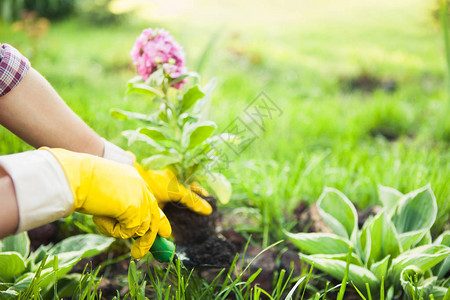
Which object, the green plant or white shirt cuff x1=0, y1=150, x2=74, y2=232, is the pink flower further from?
the green plant

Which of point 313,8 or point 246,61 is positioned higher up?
point 313,8

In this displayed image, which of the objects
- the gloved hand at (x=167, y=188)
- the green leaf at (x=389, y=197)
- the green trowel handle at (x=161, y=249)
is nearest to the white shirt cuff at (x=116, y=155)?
the gloved hand at (x=167, y=188)

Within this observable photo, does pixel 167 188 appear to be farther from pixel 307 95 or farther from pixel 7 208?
pixel 307 95

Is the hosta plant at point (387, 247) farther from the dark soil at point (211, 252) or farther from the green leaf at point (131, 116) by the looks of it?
the green leaf at point (131, 116)

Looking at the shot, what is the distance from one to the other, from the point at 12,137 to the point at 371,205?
1746mm

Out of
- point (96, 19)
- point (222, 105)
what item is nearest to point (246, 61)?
point (222, 105)

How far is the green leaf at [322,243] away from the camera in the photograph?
52.0 inches

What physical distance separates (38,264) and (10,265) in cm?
10

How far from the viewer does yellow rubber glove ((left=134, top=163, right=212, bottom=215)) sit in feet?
4.24

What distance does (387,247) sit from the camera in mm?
1299

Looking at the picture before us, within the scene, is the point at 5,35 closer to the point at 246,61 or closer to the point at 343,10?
the point at 246,61

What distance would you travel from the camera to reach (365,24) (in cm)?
700

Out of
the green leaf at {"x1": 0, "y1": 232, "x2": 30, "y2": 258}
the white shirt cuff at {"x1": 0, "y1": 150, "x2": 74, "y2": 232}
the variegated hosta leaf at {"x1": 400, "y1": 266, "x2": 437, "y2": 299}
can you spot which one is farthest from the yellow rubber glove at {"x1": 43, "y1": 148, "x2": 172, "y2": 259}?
the variegated hosta leaf at {"x1": 400, "y1": 266, "x2": 437, "y2": 299}

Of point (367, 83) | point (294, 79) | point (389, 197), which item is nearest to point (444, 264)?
point (389, 197)
